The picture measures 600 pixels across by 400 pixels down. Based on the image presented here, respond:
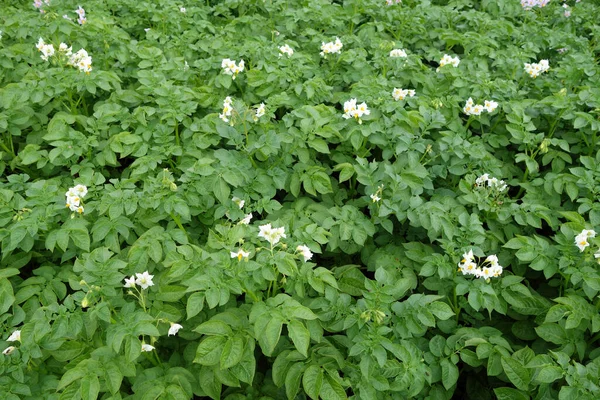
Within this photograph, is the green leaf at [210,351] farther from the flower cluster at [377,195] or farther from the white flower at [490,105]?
the white flower at [490,105]

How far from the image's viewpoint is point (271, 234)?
220 centimetres

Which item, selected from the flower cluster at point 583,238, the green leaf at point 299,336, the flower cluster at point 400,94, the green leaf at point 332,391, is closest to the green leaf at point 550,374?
the flower cluster at point 583,238

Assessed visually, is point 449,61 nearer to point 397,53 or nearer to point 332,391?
point 397,53

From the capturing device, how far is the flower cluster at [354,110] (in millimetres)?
2986

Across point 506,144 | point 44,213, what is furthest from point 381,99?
point 44,213

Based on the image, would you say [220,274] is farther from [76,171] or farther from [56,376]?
[76,171]

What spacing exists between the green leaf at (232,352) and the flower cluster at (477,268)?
3.69 feet

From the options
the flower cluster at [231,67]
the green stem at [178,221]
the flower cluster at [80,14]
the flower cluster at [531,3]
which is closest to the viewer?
the green stem at [178,221]

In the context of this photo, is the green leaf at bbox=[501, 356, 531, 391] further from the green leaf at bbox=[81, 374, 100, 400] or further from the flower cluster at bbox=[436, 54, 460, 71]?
the flower cluster at bbox=[436, 54, 460, 71]

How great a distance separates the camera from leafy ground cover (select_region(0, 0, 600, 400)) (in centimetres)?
210

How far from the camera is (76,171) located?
2.86 meters

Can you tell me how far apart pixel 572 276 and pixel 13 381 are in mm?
2534

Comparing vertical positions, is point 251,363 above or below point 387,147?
below

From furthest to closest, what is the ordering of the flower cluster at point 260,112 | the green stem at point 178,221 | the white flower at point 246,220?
the flower cluster at point 260,112
the green stem at point 178,221
the white flower at point 246,220
